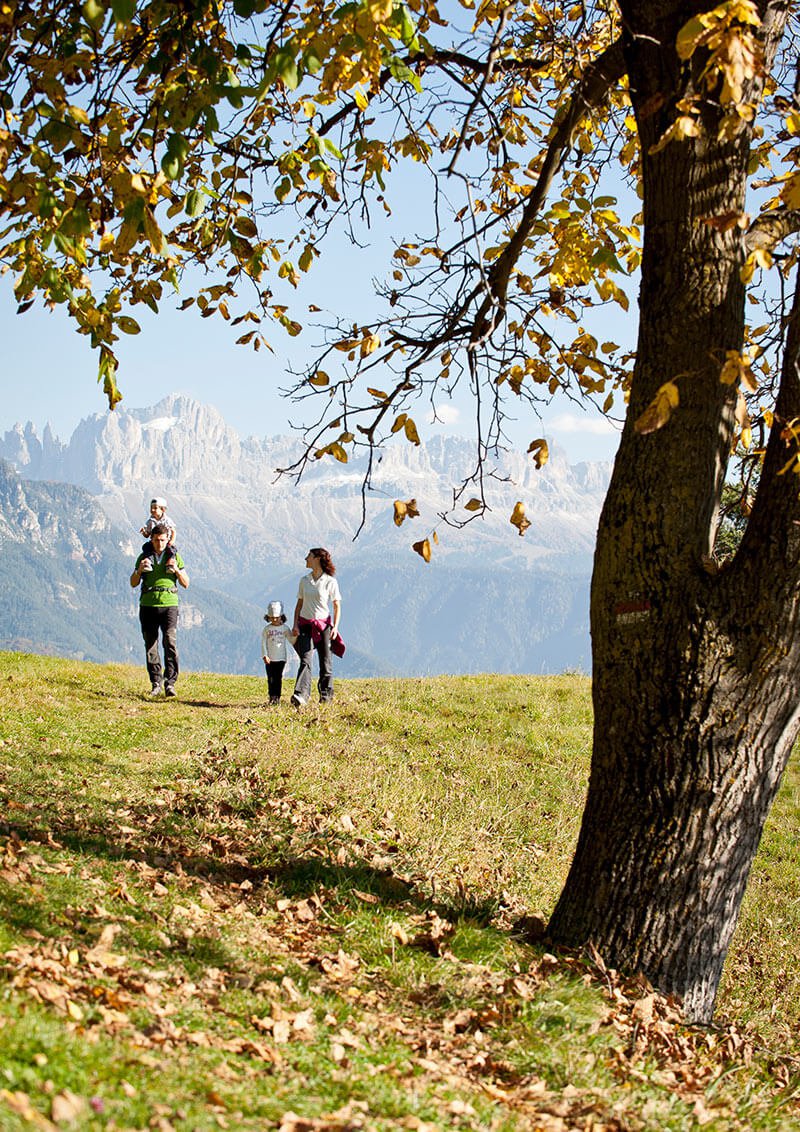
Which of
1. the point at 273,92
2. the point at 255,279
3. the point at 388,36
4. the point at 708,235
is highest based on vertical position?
the point at 273,92

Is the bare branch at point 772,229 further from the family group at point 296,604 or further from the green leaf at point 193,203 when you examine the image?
the family group at point 296,604

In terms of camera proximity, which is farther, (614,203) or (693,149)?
(614,203)

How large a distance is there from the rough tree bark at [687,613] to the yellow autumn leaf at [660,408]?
1.18 meters

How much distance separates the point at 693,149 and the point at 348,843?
6175 millimetres

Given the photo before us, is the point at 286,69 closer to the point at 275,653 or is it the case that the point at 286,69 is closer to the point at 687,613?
the point at 687,613

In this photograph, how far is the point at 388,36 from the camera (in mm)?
5363

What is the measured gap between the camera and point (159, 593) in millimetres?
15859

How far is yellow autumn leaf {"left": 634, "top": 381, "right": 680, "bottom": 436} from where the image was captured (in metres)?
4.23

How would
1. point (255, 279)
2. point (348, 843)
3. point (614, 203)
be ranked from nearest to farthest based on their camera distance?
point (614, 203)
point (255, 279)
point (348, 843)

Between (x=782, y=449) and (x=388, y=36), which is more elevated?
(x=388, y=36)

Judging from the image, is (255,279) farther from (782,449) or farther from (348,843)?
(348,843)

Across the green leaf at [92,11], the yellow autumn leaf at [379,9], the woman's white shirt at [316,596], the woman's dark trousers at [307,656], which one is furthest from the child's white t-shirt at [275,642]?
the yellow autumn leaf at [379,9]

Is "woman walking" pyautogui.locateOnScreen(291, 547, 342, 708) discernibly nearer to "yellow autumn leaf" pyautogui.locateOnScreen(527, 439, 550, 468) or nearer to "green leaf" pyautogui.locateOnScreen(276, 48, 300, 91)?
"yellow autumn leaf" pyautogui.locateOnScreen(527, 439, 550, 468)

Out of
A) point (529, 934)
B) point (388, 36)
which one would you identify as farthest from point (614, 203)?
point (529, 934)
